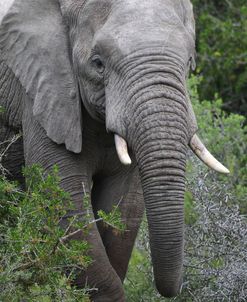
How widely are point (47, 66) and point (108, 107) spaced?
20.6 inches

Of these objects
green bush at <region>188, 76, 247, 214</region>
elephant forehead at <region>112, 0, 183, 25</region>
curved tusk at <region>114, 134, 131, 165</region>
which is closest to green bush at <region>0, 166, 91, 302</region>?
curved tusk at <region>114, 134, 131, 165</region>

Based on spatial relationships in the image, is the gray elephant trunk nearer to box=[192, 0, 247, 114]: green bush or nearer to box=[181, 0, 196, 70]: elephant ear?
box=[181, 0, 196, 70]: elephant ear

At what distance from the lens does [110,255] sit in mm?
6238

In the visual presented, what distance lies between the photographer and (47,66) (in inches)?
226

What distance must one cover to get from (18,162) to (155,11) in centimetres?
129

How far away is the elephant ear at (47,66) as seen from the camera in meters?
5.70

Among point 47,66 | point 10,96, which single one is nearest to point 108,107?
point 47,66

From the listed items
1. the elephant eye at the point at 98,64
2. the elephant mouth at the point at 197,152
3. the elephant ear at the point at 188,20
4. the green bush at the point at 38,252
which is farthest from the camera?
the elephant ear at the point at 188,20

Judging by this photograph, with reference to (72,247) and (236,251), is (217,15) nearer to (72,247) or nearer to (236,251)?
(236,251)

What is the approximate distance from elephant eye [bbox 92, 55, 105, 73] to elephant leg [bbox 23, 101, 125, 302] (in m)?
0.47

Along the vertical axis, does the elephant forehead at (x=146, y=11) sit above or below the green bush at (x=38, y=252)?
above

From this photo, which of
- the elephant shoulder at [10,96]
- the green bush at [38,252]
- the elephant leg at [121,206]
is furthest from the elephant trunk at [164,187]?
the elephant shoulder at [10,96]

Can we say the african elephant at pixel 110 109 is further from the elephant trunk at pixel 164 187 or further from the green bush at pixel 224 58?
the green bush at pixel 224 58

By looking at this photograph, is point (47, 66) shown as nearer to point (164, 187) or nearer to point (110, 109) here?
point (110, 109)
